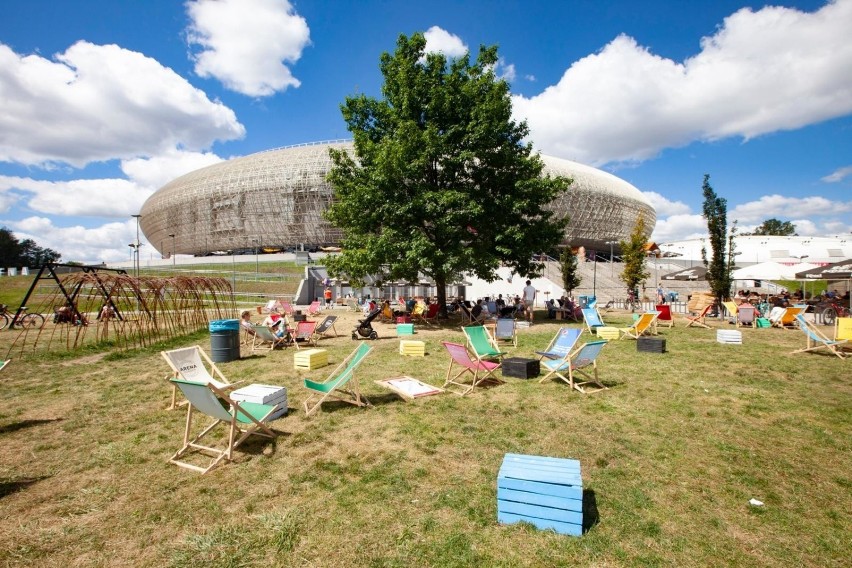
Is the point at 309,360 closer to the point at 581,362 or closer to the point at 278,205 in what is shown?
the point at 581,362

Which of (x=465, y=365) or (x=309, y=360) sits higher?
(x=465, y=365)

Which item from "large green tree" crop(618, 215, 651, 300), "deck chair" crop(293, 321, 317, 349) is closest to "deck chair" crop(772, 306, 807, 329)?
"large green tree" crop(618, 215, 651, 300)

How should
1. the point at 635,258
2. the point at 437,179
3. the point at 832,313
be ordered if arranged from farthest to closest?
the point at 635,258, the point at 437,179, the point at 832,313

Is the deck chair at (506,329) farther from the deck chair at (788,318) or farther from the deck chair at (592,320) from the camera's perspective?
the deck chair at (788,318)

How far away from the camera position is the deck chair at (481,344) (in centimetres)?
790

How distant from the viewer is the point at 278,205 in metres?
51.8

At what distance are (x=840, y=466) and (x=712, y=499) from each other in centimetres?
169

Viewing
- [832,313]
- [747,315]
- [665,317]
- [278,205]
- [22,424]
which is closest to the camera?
[22,424]

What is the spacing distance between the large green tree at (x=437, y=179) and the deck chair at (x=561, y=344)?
685 centimetres

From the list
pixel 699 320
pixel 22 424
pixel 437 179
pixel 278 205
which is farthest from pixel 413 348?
pixel 278 205

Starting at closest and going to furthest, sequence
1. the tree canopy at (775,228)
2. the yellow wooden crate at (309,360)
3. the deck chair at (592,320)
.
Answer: the yellow wooden crate at (309,360) < the deck chair at (592,320) < the tree canopy at (775,228)

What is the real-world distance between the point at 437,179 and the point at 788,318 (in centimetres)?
1284

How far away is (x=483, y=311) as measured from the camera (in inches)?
650

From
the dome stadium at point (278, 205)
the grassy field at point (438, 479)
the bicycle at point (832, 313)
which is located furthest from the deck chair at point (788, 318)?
the dome stadium at point (278, 205)
